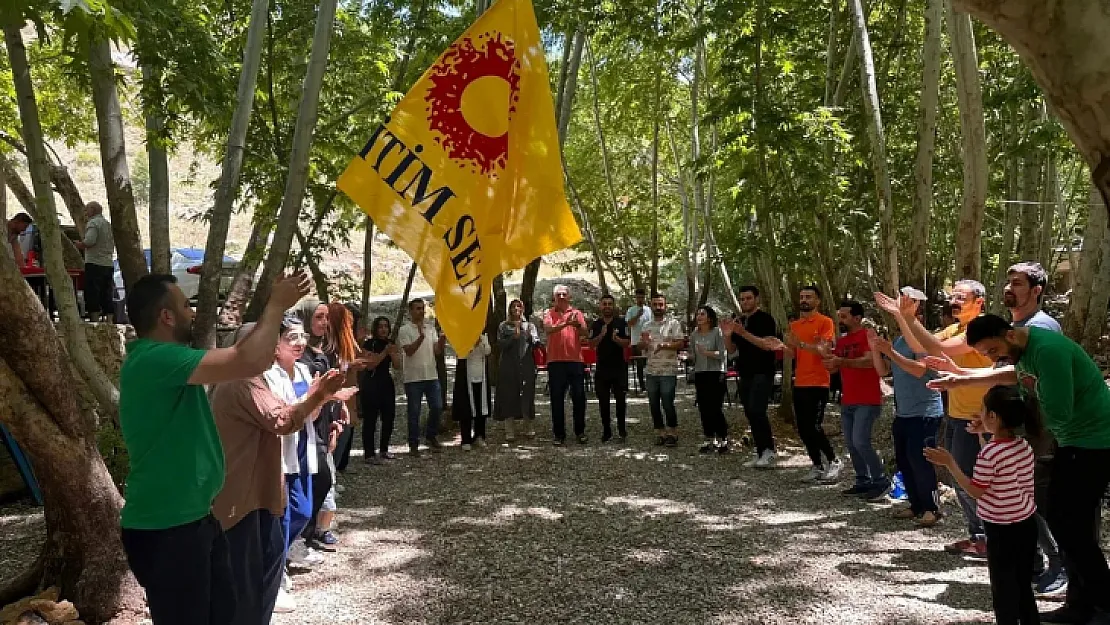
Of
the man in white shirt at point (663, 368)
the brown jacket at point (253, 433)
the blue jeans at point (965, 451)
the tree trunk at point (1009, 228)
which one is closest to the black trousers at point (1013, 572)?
the blue jeans at point (965, 451)

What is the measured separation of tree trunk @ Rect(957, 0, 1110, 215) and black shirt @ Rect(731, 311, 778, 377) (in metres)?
6.88

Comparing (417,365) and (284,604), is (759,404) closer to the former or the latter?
(417,365)

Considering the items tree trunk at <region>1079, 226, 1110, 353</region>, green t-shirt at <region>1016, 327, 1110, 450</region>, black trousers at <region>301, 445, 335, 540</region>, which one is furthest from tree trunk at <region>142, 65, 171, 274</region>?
tree trunk at <region>1079, 226, 1110, 353</region>

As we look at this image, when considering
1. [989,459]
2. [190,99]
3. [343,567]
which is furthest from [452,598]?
[190,99]

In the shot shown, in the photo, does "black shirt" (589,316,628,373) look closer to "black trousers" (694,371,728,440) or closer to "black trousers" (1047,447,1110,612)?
"black trousers" (694,371,728,440)

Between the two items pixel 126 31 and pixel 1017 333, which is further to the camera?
pixel 126 31

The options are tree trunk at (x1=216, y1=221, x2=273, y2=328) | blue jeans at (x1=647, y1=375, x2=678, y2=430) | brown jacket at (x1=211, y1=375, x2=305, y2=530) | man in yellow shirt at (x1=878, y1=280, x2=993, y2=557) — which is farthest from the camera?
blue jeans at (x1=647, y1=375, x2=678, y2=430)

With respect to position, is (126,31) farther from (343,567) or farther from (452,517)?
(452,517)

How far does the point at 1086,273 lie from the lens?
9562 millimetres

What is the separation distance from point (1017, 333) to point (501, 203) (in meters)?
2.66

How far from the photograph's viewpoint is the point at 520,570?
5918 millimetres

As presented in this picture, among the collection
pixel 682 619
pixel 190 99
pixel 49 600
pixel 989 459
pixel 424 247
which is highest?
pixel 190 99

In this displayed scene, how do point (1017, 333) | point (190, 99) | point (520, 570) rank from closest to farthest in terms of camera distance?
point (1017, 333) < point (520, 570) < point (190, 99)

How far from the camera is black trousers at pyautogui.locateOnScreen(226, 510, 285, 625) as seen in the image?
3.59m
